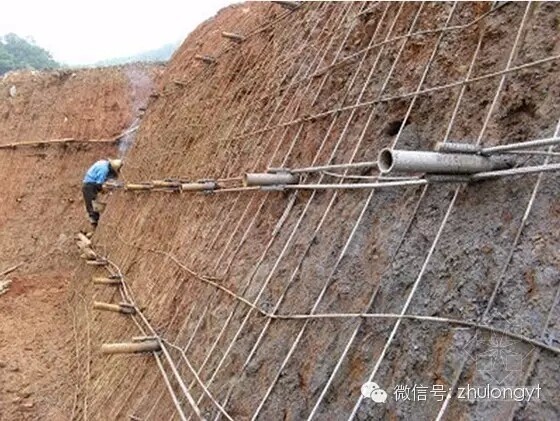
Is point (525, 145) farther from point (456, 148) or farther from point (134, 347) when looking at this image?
point (134, 347)

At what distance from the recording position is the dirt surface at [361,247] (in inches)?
→ 78.4

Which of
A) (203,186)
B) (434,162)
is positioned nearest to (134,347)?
(203,186)

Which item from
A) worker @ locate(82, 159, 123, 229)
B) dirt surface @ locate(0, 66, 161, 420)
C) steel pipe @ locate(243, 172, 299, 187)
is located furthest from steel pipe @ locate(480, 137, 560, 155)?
worker @ locate(82, 159, 123, 229)

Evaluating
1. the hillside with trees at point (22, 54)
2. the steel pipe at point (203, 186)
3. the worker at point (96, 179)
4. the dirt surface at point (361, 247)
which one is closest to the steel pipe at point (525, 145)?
the dirt surface at point (361, 247)

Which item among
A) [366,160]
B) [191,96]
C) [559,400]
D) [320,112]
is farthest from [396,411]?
[191,96]

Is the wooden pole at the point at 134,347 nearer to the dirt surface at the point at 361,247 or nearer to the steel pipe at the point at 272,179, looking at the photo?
the dirt surface at the point at 361,247

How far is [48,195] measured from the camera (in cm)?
1234

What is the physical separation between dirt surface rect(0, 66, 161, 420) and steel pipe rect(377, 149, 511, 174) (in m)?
5.47

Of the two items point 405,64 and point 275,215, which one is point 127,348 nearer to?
point 275,215

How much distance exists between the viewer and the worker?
10381 mm

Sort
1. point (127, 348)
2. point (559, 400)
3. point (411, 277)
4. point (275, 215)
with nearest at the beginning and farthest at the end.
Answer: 1. point (559, 400)
2. point (411, 277)
3. point (275, 215)
4. point (127, 348)

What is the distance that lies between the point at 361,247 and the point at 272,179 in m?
0.96

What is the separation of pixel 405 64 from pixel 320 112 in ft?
2.59

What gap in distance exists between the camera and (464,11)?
9.67 feet
